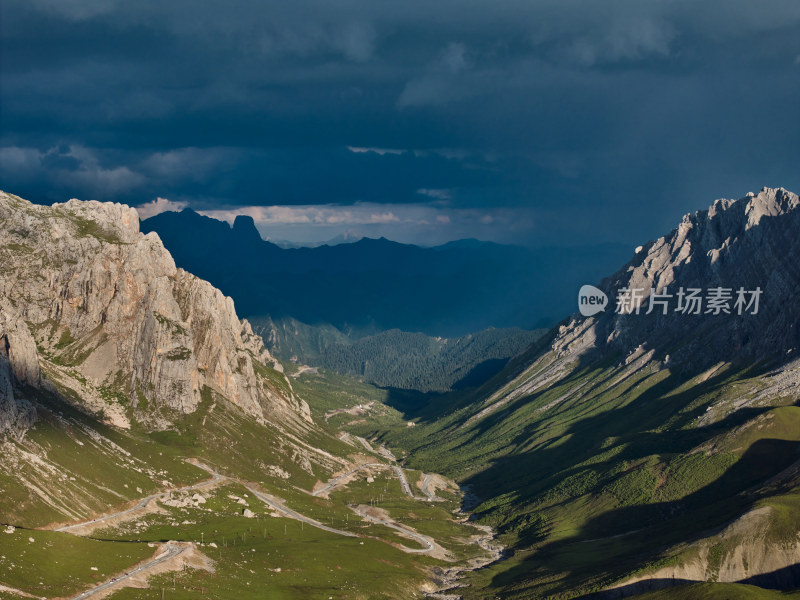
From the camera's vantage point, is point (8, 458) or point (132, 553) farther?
point (8, 458)

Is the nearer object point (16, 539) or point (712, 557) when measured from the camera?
point (16, 539)

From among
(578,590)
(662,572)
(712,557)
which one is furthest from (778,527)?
(578,590)

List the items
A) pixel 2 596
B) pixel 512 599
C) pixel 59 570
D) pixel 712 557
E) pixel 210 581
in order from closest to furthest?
1. pixel 2 596
2. pixel 59 570
3. pixel 210 581
4. pixel 712 557
5. pixel 512 599

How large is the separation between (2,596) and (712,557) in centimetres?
14664

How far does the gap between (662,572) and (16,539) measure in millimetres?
137227

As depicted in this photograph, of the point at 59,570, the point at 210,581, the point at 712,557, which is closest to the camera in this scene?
the point at 59,570

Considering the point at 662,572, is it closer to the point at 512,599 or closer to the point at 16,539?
the point at 512,599

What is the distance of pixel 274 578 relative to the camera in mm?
191875

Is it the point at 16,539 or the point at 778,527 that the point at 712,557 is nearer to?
the point at 778,527

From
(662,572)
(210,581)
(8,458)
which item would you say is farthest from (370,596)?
(8,458)

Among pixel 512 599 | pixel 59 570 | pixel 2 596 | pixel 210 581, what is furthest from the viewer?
pixel 512 599

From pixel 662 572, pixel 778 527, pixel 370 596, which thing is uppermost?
pixel 778 527

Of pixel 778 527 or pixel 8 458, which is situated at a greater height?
pixel 778 527

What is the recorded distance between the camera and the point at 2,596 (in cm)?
13075
